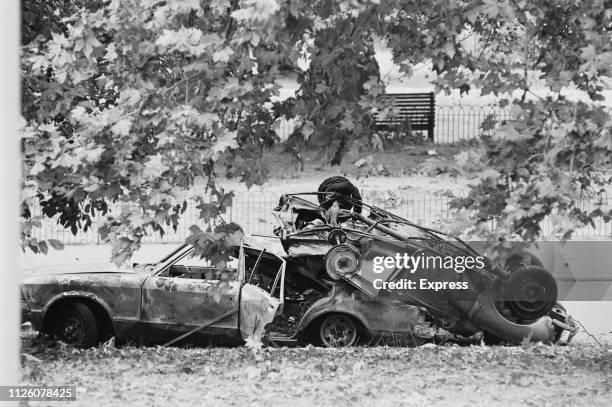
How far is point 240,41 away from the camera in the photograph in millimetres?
7895

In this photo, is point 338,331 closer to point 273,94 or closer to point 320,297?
point 320,297

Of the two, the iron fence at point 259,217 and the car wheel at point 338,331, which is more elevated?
the iron fence at point 259,217

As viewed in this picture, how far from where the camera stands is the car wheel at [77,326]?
10969 mm

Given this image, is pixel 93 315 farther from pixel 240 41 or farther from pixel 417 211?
pixel 417 211

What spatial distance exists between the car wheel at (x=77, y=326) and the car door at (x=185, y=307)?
519 millimetres

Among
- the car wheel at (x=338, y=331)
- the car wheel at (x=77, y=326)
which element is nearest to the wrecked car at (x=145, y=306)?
the car wheel at (x=77, y=326)

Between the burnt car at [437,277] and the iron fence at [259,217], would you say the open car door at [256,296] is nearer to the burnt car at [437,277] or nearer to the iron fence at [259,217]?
the burnt car at [437,277]

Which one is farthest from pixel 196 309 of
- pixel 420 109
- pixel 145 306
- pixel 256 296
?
pixel 420 109

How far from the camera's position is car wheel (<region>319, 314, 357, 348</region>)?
11.1 m

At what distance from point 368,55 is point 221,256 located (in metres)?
2.01

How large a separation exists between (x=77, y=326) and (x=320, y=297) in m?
2.46

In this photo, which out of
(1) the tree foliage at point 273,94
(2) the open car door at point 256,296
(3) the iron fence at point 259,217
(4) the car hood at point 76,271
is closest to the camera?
(1) the tree foliage at point 273,94

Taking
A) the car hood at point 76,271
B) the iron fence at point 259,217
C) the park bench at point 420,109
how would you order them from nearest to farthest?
the car hood at point 76,271 < the iron fence at point 259,217 < the park bench at point 420,109

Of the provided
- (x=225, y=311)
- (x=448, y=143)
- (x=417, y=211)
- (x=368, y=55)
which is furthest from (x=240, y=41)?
(x=448, y=143)
